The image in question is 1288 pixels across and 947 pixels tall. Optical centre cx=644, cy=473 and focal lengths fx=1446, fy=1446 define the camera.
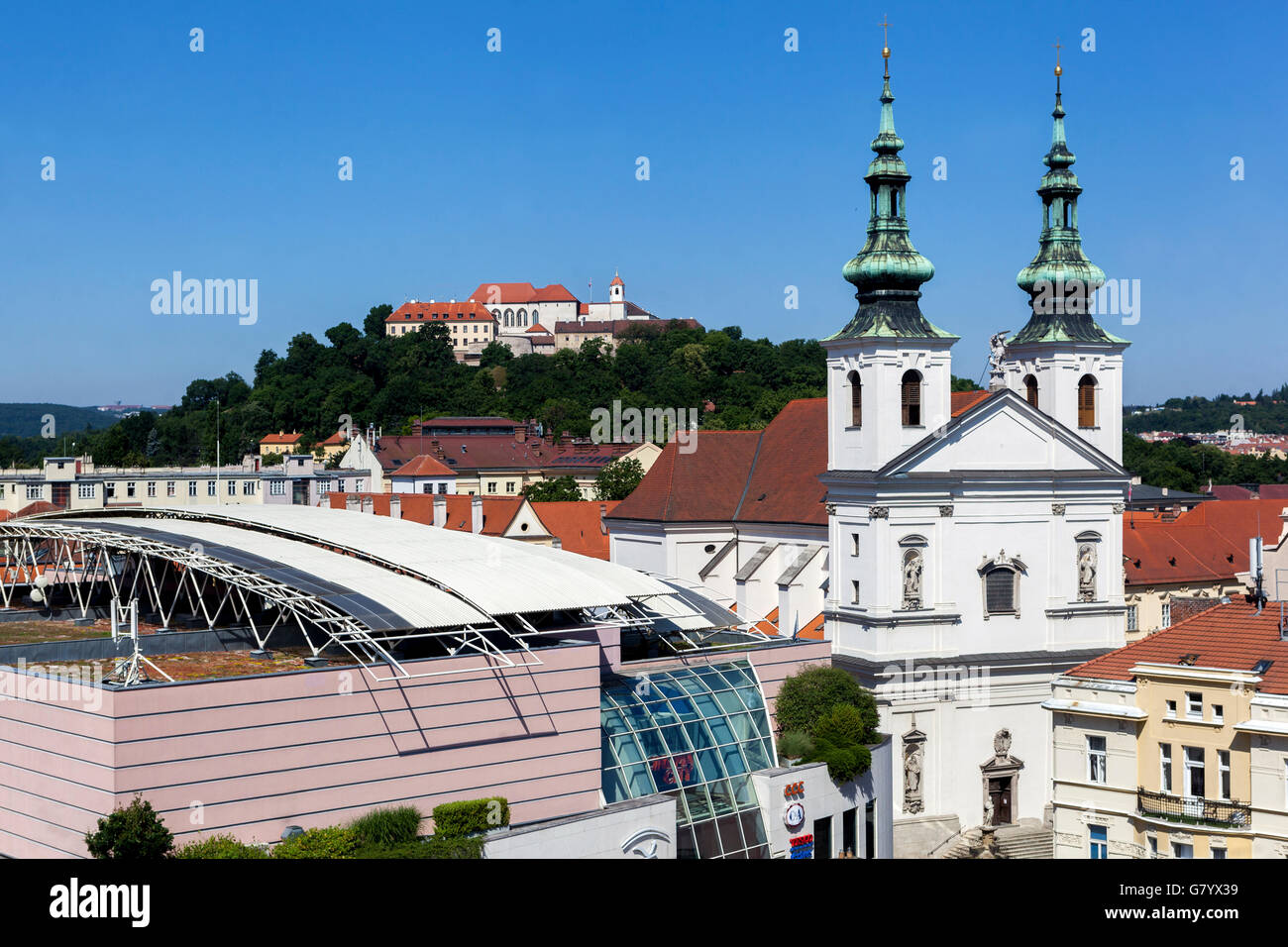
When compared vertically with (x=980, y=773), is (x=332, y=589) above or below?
above

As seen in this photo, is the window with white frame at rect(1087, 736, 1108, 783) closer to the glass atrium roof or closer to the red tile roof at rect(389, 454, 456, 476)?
the glass atrium roof

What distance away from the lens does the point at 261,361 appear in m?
186

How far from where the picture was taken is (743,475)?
205 ft

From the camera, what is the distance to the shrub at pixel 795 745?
1548 inches

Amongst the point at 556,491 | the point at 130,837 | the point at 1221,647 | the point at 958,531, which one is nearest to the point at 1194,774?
the point at 1221,647

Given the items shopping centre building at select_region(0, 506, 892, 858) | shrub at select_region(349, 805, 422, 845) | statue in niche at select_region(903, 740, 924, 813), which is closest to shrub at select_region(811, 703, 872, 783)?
shopping centre building at select_region(0, 506, 892, 858)

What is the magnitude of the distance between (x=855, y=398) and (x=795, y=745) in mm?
13608

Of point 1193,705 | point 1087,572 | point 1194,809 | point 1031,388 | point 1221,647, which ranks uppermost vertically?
point 1031,388

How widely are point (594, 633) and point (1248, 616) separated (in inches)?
647

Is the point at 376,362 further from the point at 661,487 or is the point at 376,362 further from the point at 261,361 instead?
the point at 661,487

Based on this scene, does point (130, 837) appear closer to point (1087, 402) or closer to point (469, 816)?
point (469, 816)
